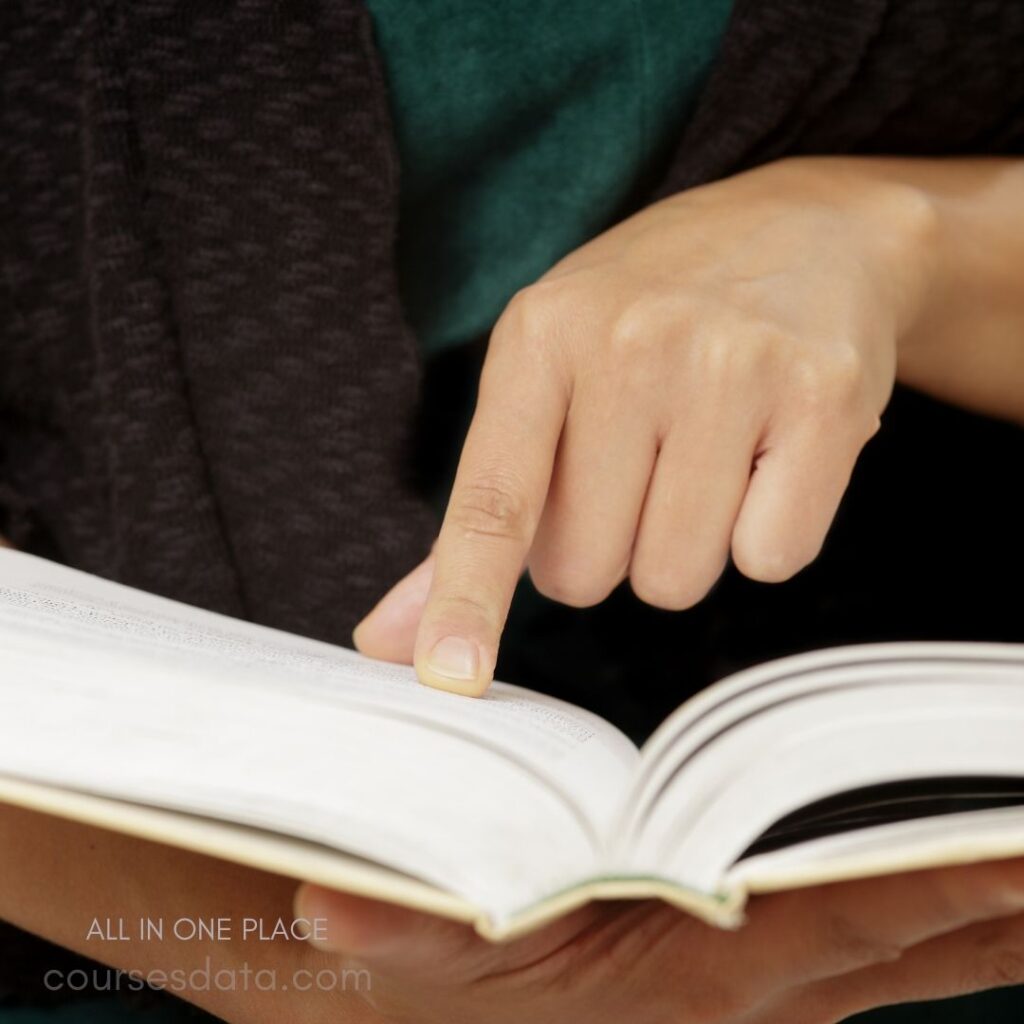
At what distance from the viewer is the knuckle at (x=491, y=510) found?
46 centimetres

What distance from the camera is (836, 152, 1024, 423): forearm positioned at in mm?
635

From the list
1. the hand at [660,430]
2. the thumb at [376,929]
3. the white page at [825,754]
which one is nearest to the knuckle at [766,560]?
the hand at [660,430]

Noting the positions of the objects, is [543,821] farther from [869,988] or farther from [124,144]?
[124,144]

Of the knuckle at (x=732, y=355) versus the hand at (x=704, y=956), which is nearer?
the hand at (x=704, y=956)

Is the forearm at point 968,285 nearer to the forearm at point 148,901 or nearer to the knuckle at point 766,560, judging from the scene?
the knuckle at point 766,560

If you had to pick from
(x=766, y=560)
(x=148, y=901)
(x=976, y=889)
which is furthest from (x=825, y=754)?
(x=148, y=901)

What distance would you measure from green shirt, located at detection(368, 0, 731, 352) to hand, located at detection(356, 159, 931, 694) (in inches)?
7.4

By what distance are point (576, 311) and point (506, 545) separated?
13 centimetres

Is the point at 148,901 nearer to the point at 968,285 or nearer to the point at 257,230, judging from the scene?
the point at 257,230

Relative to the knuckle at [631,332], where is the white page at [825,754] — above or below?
below

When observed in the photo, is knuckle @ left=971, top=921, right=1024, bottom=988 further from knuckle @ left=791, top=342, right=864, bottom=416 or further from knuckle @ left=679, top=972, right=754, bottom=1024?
knuckle @ left=791, top=342, right=864, bottom=416

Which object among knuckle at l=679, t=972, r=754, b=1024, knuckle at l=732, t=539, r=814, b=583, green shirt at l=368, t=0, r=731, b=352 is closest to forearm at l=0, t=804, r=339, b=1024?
knuckle at l=679, t=972, r=754, b=1024

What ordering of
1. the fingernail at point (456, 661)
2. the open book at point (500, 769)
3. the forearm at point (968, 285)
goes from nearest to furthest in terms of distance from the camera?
the open book at point (500, 769) < the fingernail at point (456, 661) < the forearm at point (968, 285)

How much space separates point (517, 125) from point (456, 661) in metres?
0.41
